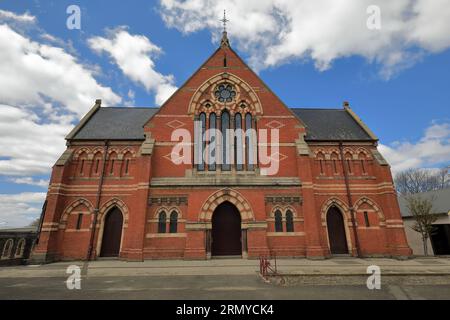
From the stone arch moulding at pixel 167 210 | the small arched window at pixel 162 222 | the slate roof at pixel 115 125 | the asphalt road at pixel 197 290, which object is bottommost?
the asphalt road at pixel 197 290

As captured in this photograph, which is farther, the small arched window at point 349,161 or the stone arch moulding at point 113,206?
the small arched window at point 349,161

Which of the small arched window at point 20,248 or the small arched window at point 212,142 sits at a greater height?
the small arched window at point 212,142

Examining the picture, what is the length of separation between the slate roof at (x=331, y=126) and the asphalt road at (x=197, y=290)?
14060 millimetres

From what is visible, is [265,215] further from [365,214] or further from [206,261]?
[365,214]

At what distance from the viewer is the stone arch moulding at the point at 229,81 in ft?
66.8

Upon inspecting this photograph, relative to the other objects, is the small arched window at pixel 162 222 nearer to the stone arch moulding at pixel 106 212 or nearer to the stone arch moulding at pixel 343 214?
the stone arch moulding at pixel 106 212

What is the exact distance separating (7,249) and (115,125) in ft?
41.9

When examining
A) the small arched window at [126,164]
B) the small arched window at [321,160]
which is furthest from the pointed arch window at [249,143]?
the small arched window at [126,164]

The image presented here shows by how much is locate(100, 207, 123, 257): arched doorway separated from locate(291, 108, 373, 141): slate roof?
18.2m

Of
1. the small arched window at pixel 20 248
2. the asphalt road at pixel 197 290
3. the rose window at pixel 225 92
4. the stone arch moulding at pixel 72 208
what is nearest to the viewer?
the asphalt road at pixel 197 290

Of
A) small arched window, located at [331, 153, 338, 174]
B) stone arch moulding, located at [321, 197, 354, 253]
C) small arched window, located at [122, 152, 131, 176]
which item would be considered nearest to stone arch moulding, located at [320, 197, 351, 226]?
stone arch moulding, located at [321, 197, 354, 253]

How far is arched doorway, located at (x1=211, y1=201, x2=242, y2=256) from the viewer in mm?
17938

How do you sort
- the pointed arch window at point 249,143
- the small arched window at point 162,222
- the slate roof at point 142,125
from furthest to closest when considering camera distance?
the slate roof at point 142,125 → the pointed arch window at point 249,143 → the small arched window at point 162,222
